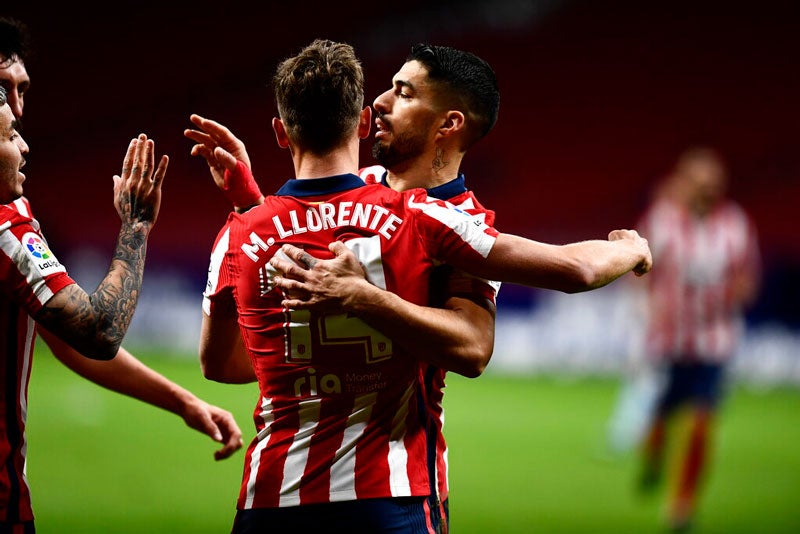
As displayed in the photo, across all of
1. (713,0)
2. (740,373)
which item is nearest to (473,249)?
(740,373)

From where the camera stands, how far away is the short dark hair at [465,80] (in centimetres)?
259

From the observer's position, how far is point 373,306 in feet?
7.22

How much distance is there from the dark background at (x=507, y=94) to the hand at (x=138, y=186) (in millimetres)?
11596

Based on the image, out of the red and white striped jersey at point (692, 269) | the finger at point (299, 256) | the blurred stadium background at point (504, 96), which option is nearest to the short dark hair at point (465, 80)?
the finger at point (299, 256)

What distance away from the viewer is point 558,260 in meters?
2.30

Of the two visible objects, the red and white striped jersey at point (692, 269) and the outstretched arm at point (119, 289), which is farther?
the red and white striped jersey at point (692, 269)

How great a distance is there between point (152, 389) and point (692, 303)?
5.11 meters

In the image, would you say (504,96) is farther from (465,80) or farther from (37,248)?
(37,248)

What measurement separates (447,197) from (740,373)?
10546mm

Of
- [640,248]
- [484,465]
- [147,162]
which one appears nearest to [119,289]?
[147,162]

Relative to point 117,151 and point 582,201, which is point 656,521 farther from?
point 117,151

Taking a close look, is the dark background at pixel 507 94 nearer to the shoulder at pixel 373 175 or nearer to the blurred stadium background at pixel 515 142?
the blurred stadium background at pixel 515 142

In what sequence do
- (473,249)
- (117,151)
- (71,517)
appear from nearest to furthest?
(473,249) < (71,517) < (117,151)

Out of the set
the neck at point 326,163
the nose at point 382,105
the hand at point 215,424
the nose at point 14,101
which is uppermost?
the nose at point 14,101
